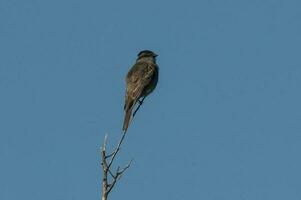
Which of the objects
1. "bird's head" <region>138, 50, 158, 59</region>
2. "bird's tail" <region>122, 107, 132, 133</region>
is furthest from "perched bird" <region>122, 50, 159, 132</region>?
"bird's head" <region>138, 50, 158, 59</region>

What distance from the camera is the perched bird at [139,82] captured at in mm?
14500

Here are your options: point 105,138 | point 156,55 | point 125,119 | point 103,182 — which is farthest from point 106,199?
point 156,55

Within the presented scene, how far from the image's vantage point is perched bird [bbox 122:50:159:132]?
571 inches

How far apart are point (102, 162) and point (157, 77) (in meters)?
7.30

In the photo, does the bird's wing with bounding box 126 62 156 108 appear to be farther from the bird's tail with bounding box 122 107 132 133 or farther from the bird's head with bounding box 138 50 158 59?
the bird's head with bounding box 138 50 158 59

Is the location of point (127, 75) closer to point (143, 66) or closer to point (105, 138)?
point (143, 66)

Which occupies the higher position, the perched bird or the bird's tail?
the perched bird

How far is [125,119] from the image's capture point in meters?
13.1

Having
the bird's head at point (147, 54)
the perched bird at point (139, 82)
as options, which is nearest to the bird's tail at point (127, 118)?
the perched bird at point (139, 82)

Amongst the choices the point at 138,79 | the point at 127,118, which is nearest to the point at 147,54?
the point at 138,79

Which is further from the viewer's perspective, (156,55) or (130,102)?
(156,55)

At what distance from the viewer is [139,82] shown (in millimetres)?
14992

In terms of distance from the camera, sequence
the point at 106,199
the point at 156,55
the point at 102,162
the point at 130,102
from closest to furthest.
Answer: the point at 106,199, the point at 102,162, the point at 130,102, the point at 156,55

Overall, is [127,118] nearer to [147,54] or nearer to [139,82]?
[139,82]
